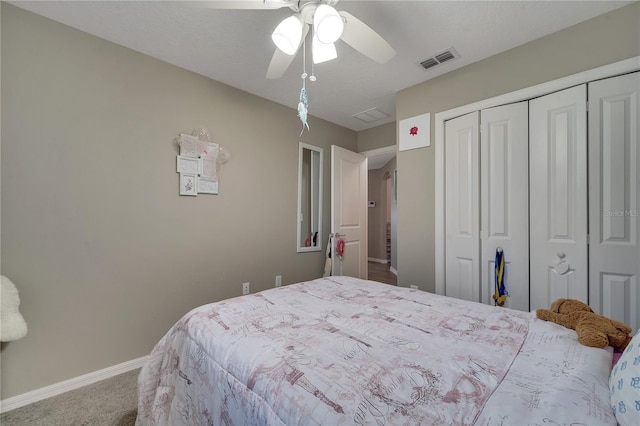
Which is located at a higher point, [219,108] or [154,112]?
[219,108]

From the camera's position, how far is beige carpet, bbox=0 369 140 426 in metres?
1.48

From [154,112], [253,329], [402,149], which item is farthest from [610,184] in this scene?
[154,112]

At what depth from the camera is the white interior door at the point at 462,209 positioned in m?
2.23

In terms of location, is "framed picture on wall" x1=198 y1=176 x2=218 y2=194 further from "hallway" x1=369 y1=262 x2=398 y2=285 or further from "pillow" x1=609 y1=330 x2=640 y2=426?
"hallway" x1=369 y1=262 x2=398 y2=285

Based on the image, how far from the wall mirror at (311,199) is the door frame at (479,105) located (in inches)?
60.8

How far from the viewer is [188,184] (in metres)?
2.31

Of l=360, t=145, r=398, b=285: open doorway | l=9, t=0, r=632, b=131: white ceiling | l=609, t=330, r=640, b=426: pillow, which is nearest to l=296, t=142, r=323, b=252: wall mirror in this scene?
l=9, t=0, r=632, b=131: white ceiling

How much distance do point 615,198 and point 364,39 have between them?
1.89 metres

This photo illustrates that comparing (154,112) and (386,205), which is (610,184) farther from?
(386,205)

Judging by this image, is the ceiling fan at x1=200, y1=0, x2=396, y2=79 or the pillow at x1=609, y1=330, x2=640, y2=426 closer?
the pillow at x1=609, y1=330, x2=640, y2=426

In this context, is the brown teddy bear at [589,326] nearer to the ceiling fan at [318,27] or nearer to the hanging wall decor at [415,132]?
the ceiling fan at [318,27]

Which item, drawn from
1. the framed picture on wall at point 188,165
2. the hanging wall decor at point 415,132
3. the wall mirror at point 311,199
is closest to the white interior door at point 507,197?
the hanging wall decor at point 415,132

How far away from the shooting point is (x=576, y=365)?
781 mm

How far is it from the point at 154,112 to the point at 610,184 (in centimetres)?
337
